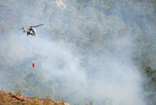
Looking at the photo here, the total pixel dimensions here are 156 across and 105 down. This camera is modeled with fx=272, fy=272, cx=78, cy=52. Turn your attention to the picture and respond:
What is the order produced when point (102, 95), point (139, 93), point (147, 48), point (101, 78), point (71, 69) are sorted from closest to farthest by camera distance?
1. point (139, 93)
2. point (102, 95)
3. point (101, 78)
4. point (71, 69)
5. point (147, 48)

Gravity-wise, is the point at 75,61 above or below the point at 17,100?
above

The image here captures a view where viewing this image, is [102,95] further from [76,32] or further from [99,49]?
[76,32]

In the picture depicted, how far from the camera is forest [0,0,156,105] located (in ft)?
337

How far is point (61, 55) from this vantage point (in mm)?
156875

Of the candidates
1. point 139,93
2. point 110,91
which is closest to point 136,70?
point 110,91

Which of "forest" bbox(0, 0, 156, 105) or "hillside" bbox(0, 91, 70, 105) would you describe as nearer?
"hillside" bbox(0, 91, 70, 105)

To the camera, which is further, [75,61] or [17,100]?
[75,61]

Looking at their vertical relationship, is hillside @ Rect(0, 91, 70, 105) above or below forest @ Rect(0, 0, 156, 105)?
below

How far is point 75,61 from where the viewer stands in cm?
14488

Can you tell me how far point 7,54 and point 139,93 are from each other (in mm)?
83948

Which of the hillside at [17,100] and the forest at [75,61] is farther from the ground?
the forest at [75,61]

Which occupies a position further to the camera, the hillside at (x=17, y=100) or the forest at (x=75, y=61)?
the forest at (x=75, y=61)

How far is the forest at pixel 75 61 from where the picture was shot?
10268cm

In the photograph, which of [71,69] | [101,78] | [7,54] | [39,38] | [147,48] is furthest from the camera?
[39,38]
